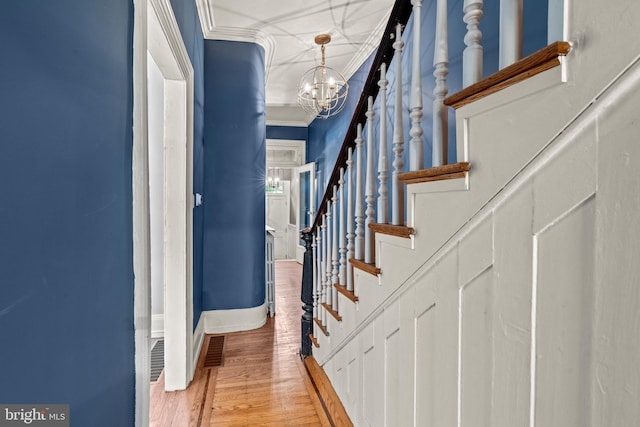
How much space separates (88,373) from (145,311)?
1.17 feet

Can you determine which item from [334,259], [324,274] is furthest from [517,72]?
[324,274]

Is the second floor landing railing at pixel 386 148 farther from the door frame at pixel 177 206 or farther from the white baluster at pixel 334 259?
the door frame at pixel 177 206

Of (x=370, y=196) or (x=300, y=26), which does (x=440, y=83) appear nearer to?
(x=370, y=196)

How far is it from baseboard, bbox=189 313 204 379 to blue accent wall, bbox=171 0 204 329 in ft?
0.22

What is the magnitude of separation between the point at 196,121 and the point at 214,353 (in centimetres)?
185

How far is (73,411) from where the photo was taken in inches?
29.2

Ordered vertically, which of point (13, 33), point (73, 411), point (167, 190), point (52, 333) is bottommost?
point (73, 411)

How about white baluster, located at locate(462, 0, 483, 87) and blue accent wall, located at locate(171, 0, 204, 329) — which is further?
blue accent wall, located at locate(171, 0, 204, 329)

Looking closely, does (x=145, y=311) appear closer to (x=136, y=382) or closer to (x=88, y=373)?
(x=136, y=382)

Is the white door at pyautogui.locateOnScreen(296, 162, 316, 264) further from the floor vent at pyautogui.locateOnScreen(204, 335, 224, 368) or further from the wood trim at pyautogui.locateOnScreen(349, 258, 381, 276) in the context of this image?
the wood trim at pyautogui.locateOnScreen(349, 258, 381, 276)

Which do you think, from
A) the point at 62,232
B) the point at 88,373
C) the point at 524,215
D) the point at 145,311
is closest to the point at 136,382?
the point at 145,311

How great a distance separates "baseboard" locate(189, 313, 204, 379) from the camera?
240 centimetres

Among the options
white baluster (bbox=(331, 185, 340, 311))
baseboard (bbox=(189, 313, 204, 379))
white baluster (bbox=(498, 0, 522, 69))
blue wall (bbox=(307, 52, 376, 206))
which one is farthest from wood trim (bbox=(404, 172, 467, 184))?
blue wall (bbox=(307, 52, 376, 206))

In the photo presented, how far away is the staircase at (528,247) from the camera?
0.51 meters
